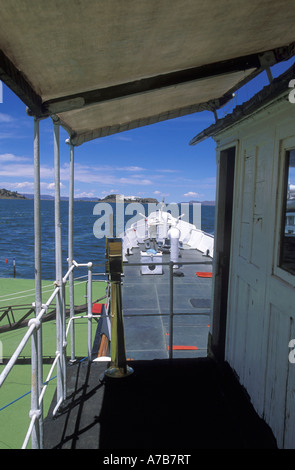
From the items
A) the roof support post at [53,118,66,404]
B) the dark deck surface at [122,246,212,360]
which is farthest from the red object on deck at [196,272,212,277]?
the roof support post at [53,118,66,404]

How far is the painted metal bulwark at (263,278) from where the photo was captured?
7.71 feet

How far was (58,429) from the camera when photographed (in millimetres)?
2871

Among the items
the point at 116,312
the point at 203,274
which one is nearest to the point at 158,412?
the point at 116,312

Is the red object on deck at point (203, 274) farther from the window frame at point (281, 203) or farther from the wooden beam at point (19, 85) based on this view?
the wooden beam at point (19, 85)

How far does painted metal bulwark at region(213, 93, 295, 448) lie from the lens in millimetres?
2350

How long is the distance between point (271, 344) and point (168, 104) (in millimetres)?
2539

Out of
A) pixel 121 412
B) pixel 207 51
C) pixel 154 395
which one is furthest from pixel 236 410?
pixel 207 51

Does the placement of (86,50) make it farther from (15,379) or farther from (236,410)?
(15,379)

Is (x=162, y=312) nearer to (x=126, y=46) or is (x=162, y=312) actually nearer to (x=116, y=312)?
(x=116, y=312)

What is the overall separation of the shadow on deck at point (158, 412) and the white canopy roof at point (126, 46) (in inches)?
103

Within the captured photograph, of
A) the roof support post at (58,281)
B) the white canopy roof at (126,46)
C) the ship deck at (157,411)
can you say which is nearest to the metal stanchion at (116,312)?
the ship deck at (157,411)

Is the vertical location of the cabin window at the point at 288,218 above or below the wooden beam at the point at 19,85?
below

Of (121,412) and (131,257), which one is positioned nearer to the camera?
(121,412)

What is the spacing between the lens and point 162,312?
7664 millimetres
